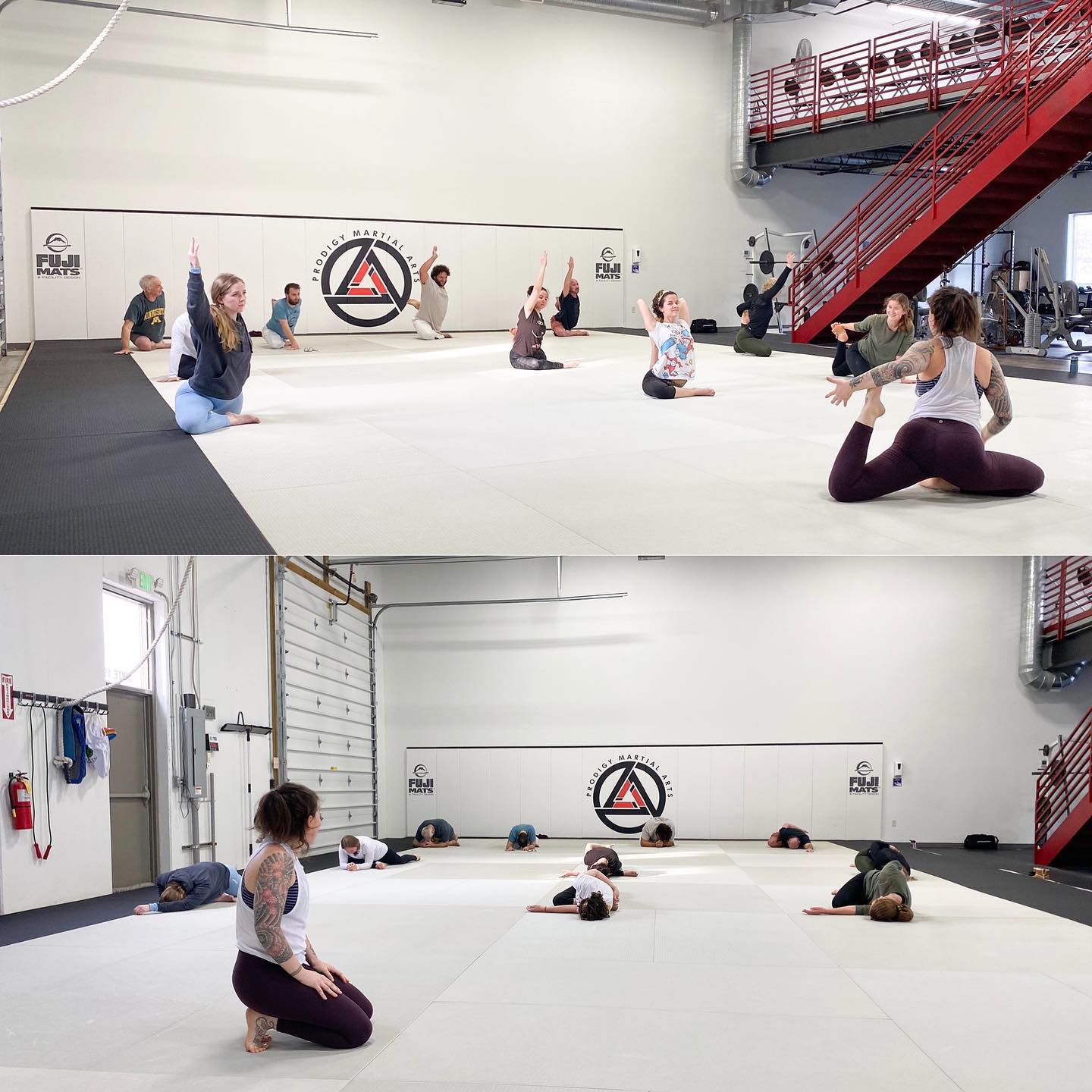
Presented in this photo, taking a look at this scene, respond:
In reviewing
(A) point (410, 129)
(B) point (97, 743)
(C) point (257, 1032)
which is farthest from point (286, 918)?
(A) point (410, 129)

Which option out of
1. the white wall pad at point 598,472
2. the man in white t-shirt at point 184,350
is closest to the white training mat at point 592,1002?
the white wall pad at point 598,472

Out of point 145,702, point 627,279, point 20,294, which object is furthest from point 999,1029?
point 627,279

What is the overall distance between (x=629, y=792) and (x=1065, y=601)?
22.6ft

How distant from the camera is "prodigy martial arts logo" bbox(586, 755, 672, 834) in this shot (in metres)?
15.8

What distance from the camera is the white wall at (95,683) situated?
795cm

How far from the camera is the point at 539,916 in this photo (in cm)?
701

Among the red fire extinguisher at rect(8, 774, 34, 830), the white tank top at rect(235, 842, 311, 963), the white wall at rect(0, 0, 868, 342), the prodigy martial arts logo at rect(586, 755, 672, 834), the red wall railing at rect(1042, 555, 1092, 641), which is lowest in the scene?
the prodigy martial arts logo at rect(586, 755, 672, 834)

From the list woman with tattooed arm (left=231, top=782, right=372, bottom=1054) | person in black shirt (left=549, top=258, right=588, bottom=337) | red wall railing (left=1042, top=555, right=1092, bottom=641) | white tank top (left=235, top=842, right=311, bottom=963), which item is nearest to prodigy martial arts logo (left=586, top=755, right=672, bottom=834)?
red wall railing (left=1042, top=555, right=1092, bottom=641)

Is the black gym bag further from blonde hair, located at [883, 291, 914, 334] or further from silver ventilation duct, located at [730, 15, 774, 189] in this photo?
silver ventilation duct, located at [730, 15, 774, 189]

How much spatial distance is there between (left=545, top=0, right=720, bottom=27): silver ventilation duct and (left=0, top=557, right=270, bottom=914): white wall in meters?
13.6

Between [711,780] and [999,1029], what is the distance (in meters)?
11.9

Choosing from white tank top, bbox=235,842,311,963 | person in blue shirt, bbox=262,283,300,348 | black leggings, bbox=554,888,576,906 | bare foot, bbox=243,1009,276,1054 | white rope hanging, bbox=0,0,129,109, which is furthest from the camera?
person in blue shirt, bbox=262,283,300,348

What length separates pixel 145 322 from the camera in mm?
14375

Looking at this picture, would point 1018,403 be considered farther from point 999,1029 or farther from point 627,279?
point 627,279
